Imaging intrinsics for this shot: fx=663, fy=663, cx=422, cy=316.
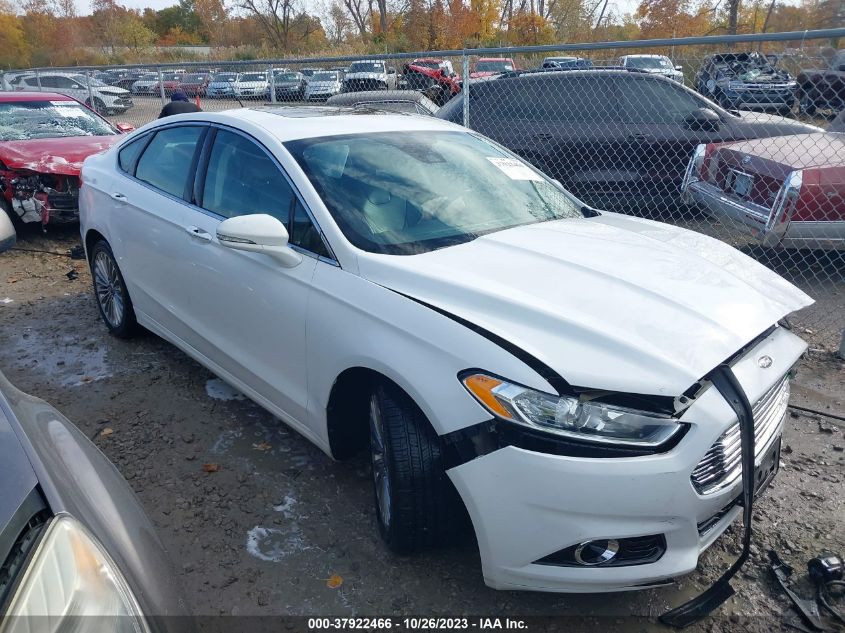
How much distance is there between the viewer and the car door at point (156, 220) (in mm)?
3748

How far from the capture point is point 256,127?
3359 mm

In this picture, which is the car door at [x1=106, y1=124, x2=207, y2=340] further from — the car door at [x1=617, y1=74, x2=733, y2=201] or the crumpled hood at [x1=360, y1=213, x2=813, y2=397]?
the car door at [x1=617, y1=74, x2=733, y2=201]

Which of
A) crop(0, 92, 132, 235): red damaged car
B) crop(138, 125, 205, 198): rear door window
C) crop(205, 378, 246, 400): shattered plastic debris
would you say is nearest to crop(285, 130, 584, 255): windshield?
crop(138, 125, 205, 198): rear door window

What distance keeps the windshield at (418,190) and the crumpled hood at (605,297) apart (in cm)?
16

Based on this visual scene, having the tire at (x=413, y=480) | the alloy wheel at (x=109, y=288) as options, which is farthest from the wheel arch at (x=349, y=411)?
the alloy wheel at (x=109, y=288)

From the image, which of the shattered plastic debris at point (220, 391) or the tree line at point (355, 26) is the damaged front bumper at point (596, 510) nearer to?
the shattered plastic debris at point (220, 391)

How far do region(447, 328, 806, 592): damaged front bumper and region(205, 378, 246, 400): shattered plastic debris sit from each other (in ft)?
7.35

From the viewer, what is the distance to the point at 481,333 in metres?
2.22

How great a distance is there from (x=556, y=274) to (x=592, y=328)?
0.45 metres

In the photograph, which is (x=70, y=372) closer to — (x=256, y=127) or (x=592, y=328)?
(x=256, y=127)

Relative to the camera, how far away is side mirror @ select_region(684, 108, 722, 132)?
283 inches

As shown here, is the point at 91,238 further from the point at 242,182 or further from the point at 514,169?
the point at 514,169

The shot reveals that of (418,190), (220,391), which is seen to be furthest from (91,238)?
(418,190)

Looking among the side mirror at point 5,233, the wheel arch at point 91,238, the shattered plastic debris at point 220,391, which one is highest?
the side mirror at point 5,233
